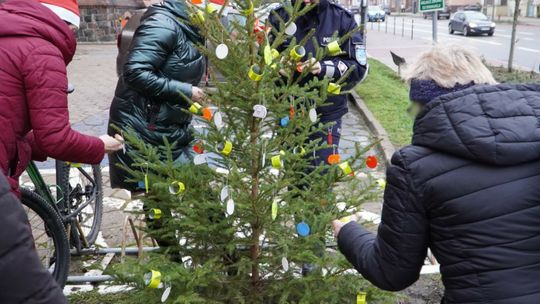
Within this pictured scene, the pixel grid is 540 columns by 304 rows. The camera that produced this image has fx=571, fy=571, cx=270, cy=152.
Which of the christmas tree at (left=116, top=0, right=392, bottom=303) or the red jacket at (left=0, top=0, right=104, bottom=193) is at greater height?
the red jacket at (left=0, top=0, right=104, bottom=193)

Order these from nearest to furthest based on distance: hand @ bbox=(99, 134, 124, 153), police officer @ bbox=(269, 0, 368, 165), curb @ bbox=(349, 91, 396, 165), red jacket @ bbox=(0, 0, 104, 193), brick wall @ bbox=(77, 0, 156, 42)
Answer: red jacket @ bbox=(0, 0, 104, 193)
hand @ bbox=(99, 134, 124, 153)
police officer @ bbox=(269, 0, 368, 165)
curb @ bbox=(349, 91, 396, 165)
brick wall @ bbox=(77, 0, 156, 42)

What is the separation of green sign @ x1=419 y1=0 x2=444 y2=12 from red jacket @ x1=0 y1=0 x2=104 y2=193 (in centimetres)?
596

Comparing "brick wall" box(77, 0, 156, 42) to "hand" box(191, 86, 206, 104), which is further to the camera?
"brick wall" box(77, 0, 156, 42)

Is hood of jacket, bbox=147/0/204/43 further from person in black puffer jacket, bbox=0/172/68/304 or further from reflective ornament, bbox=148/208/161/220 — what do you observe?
person in black puffer jacket, bbox=0/172/68/304

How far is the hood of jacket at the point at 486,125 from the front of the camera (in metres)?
1.65

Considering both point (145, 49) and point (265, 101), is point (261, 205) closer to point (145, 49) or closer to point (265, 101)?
point (265, 101)

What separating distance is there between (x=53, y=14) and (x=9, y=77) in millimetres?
348

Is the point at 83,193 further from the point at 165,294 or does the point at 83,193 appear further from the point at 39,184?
the point at 165,294

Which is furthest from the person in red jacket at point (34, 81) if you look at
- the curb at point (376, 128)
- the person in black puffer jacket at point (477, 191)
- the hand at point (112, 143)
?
the curb at point (376, 128)

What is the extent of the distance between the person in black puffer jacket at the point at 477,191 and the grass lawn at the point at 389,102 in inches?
165

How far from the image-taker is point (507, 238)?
5.58 feet

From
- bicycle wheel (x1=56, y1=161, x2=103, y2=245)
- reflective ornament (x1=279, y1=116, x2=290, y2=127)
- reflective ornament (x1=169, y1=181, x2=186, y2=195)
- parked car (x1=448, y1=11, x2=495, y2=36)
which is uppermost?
reflective ornament (x1=279, y1=116, x2=290, y2=127)

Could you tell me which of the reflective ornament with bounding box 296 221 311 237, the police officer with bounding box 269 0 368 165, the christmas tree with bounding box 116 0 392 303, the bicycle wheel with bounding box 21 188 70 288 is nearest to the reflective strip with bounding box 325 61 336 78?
the police officer with bounding box 269 0 368 165

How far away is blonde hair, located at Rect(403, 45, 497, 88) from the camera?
6.15ft
